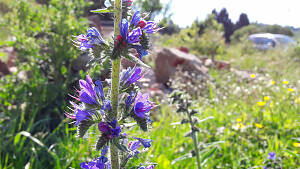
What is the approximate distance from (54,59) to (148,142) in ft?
9.56

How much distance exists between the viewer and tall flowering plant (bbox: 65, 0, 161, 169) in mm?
1165

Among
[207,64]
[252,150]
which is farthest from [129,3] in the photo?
[207,64]

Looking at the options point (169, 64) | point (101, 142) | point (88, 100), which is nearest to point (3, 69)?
point (169, 64)

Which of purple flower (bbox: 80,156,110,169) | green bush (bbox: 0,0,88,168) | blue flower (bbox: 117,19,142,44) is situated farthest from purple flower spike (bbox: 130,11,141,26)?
green bush (bbox: 0,0,88,168)

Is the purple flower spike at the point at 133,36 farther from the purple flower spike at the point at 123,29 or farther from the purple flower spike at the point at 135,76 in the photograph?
the purple flower spike at the point at 135,76

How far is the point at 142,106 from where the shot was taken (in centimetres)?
125

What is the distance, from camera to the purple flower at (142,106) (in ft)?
4.09

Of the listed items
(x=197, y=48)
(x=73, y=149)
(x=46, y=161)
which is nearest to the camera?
(x=73, y=149)

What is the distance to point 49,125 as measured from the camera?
3600mm

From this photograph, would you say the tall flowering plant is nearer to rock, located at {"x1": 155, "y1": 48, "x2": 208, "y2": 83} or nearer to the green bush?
the green bush

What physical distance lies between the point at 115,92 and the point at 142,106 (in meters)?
0.15

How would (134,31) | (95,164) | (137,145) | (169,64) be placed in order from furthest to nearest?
(169,64) < (137,145) < (95,164) < (134,31)

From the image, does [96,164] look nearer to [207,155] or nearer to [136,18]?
[136,18]

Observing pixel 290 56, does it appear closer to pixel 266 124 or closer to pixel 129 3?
pixel 266 124
